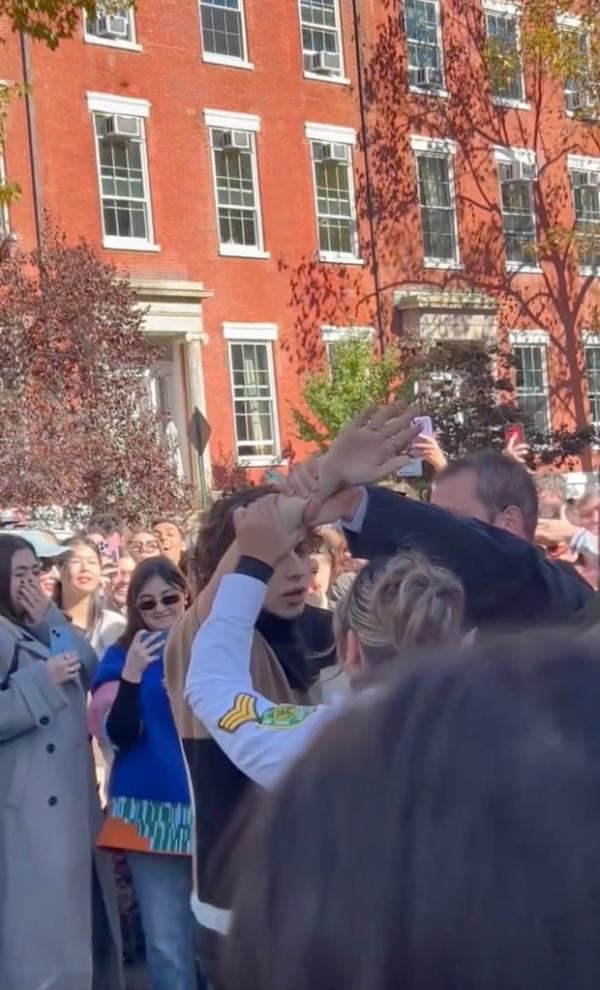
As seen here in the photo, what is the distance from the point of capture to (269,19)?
87.1ft

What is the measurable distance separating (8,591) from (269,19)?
22.3 metres

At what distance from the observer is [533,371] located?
30891mm

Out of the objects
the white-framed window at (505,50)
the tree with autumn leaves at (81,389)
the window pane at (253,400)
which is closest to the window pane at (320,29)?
the white-framed window at (505,50)

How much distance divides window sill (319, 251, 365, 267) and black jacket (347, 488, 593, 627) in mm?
24060

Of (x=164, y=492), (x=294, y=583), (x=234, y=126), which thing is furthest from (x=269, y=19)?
(x=294, y=583)

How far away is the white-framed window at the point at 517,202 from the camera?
101 ft

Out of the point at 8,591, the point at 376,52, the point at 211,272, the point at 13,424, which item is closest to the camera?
the point at 8,591

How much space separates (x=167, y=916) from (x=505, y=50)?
25904mm

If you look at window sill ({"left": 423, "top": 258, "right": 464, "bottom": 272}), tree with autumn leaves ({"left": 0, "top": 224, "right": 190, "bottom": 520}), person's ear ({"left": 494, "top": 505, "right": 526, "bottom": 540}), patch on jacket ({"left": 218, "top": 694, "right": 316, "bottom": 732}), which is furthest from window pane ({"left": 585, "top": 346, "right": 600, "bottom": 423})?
patch on jacket ({"left": 218, "top": 694, "right": 316, "bottom": 732})

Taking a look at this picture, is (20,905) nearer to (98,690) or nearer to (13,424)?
(98,690)

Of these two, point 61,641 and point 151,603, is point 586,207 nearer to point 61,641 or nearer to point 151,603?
point 151,603

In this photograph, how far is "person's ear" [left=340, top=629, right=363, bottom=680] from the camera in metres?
3.10

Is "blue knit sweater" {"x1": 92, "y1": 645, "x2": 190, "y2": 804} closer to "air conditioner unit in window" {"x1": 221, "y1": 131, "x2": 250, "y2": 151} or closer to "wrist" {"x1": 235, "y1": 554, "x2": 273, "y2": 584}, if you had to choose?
"wrist" {"x1": 235, "y1": 554, "x2": 273, "y2": 584}

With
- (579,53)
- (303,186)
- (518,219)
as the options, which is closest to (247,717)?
(303,186)
